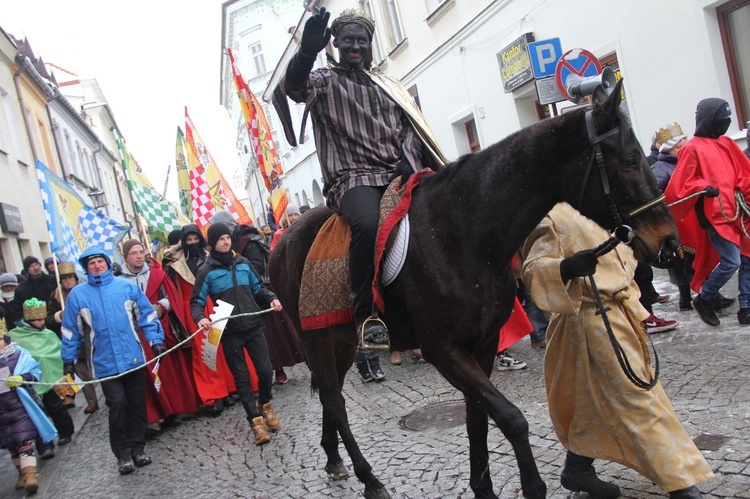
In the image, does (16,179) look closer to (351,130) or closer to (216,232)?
(216,232)

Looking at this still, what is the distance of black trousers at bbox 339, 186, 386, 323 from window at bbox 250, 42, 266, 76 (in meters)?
38.8

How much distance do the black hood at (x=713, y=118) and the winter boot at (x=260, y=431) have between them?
4.96 metres

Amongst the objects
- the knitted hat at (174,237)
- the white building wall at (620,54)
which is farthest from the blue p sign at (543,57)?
the knitted hat at (174,237)

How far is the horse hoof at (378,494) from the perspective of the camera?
4164 millimetres

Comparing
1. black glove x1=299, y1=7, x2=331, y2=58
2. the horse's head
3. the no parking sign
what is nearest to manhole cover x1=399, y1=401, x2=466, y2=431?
the horse's head

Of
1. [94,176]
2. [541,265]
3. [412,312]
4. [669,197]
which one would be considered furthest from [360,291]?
[94,176]

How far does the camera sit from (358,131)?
13.5 feet

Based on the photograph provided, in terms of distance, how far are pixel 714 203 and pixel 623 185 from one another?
4063mm

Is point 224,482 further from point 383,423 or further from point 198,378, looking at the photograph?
point 198,378

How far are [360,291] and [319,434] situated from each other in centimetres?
261

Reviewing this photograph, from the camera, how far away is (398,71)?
19734mm

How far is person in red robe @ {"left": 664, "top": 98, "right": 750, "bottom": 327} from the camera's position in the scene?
643 cm

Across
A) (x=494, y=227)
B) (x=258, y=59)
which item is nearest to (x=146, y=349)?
(x=494, y=227)

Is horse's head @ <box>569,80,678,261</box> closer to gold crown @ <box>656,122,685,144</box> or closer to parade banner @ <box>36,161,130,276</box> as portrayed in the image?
gold crown @ <box>656,122,685,144</box>
